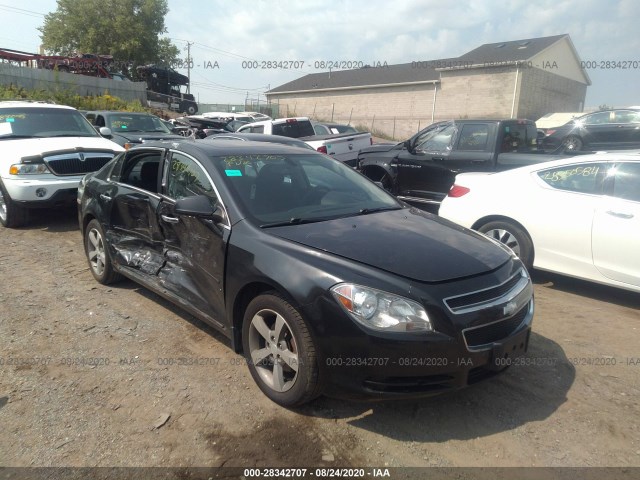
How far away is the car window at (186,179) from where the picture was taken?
12.4ft

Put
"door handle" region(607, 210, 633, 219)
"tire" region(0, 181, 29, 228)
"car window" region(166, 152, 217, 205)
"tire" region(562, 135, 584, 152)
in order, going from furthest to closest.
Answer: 1. "tire" region(562, 135, 584, 152)
2. "tire" region(0, 181, 29, 228)
3. "door handle" region(607, 210, 633, 219)
4. "car window" region(166, 152, 217, 205)

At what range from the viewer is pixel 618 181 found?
488 cm

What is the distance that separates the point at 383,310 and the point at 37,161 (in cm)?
673

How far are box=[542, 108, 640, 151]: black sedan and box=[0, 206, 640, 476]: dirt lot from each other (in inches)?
400

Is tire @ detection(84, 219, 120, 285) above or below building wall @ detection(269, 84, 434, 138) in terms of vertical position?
below

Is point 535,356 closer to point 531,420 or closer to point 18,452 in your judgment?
point 531,420

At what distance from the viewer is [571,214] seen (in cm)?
503

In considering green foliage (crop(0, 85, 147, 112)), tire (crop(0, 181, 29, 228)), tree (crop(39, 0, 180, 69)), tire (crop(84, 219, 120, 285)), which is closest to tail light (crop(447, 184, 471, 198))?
tire (crop(84, 219, 120, 285))

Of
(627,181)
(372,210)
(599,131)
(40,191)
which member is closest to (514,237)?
(627,181)

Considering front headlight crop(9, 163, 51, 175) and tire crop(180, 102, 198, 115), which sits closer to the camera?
front headlight crop(9, 163, 51, 175)

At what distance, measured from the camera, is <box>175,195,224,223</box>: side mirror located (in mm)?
3473

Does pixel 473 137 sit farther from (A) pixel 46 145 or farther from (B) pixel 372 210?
(A) pixel 46 145

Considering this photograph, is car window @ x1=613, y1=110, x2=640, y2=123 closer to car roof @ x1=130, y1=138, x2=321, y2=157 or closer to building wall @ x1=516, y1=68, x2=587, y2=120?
car roof @ x1=130, y1=138, x2=321, y2=157

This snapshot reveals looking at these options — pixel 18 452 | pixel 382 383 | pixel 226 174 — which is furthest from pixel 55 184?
pixel 382 383
